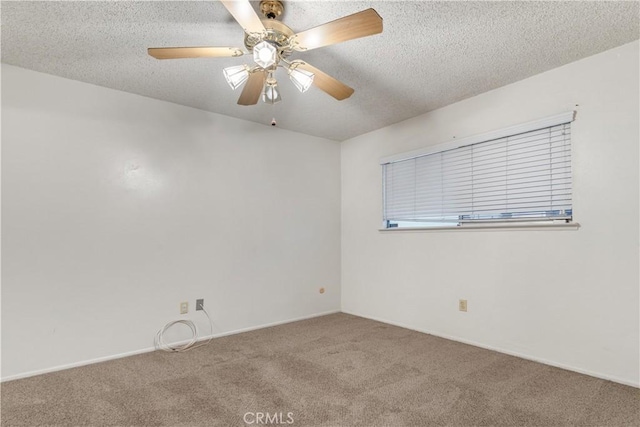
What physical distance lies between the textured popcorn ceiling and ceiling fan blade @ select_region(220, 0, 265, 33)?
1.04 ft

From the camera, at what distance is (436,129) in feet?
11.2

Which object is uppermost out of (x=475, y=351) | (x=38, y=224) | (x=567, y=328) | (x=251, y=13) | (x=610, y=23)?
(x=610, y=23)

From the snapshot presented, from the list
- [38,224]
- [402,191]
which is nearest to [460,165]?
[402,191]

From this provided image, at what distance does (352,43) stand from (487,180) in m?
1.76

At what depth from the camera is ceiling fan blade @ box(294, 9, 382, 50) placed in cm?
147

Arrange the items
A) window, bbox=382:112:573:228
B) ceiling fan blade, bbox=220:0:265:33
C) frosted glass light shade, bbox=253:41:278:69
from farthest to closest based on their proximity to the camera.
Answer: window, bbox=382:112:573:228 → frosted glass light shade, bbox=253:41:278:69 → ceiling fan blade, bbox=220:0:265:33

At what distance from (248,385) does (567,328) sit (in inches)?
93.1

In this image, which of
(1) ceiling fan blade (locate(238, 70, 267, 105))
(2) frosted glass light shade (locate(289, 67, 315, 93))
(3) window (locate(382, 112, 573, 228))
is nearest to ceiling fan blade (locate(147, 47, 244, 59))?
(1) ceiling fan blade (locate(238, 70, 267, 105))

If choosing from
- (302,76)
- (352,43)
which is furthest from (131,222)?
(352,43)

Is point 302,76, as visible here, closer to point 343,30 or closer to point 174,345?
point 343,30

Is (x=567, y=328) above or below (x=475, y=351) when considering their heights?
above

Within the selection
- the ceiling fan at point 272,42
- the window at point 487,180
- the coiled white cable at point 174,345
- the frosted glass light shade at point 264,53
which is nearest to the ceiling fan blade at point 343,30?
the ceiling fan at point 272,42

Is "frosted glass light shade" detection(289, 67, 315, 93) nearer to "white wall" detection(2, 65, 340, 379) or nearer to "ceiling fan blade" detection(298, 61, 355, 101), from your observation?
"ceiling fan blade" detection(298, 61, 355, 101)

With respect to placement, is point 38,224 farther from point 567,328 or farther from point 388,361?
point 567,328
